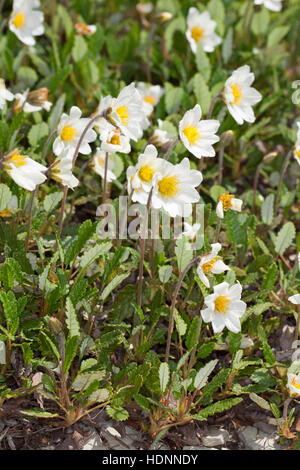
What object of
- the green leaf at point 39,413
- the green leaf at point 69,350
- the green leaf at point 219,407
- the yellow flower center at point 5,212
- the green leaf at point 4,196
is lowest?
the green leaf at point 219,407

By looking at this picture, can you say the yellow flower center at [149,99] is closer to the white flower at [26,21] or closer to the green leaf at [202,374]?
the white flower at [26,21]

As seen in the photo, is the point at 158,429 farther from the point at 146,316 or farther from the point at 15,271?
the point at 15,271

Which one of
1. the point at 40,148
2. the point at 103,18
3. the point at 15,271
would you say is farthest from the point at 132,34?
the point at 15,271

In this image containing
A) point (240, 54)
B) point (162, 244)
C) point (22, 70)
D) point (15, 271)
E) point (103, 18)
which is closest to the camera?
point (15, 271)

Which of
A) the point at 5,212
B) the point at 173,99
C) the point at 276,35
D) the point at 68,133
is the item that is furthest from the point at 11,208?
the point at 276,35

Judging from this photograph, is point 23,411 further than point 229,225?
No

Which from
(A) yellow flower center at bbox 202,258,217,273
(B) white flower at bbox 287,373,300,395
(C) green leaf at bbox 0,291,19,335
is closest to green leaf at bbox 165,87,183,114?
(A) yellow flower center at bbox 202,258,217,273

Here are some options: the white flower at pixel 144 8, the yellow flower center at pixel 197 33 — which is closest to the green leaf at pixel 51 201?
the yellow flower center at pixel 197 33
